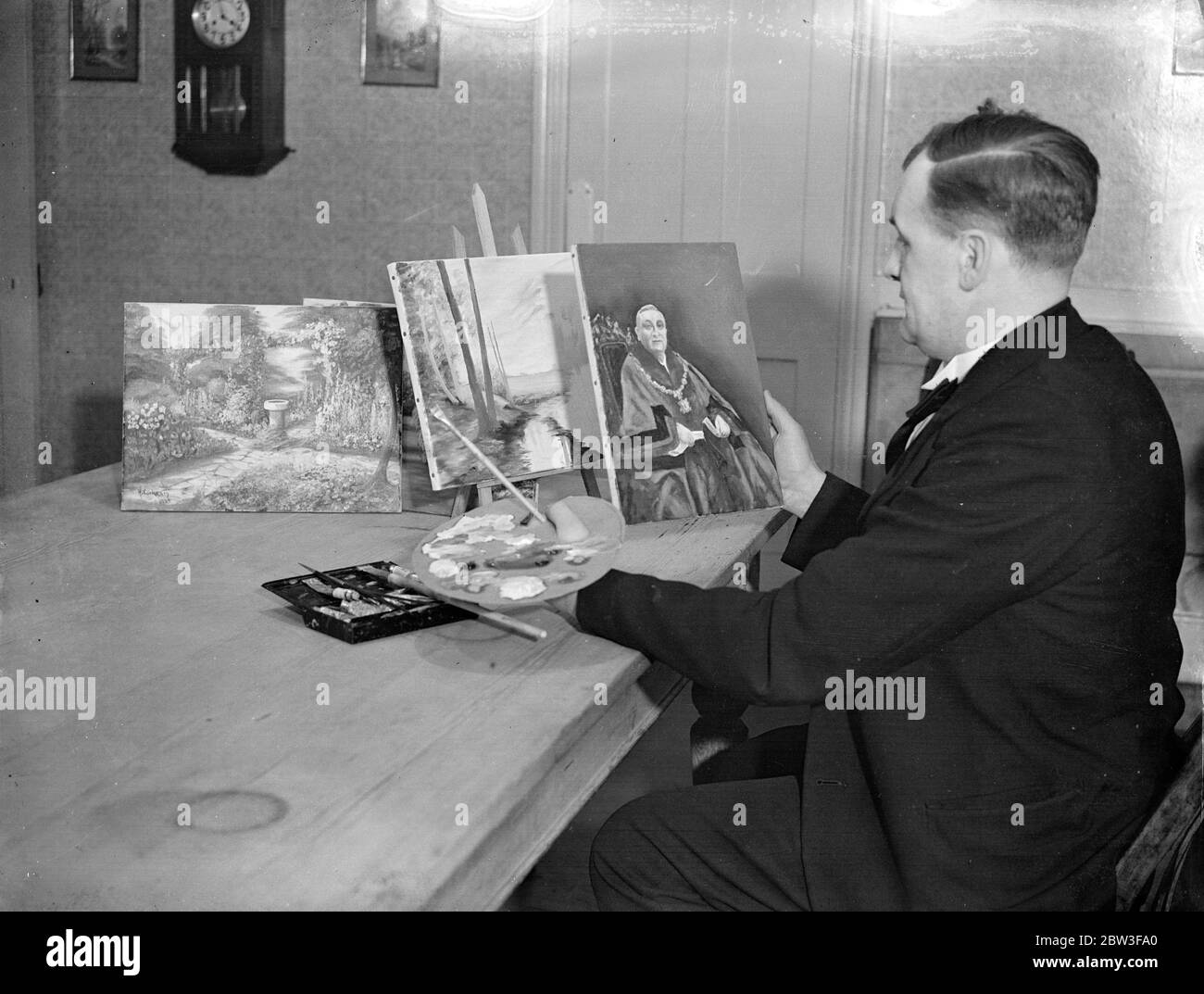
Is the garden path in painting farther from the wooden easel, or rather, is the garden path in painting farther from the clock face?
the clock face

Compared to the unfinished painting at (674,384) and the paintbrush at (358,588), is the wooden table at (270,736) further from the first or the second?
the unfinished painting at (674,384)

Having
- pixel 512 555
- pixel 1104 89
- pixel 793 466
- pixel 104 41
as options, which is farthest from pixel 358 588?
pixel 104 41

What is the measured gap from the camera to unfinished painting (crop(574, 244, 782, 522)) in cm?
191

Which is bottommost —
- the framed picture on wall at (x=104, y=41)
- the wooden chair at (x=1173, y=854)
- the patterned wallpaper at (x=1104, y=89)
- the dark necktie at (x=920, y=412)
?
the wooden chair at (x=1173, y=854)

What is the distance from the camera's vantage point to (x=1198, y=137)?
9.74 feet

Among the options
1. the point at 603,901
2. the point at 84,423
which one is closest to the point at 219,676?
the point at 603,901

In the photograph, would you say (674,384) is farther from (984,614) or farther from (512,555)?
(984,614)

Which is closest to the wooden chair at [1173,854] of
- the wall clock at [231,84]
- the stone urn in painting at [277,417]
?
the stone urn in painting at [277,417]

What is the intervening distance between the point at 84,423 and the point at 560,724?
11.0 ft

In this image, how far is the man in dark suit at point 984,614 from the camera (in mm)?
1296

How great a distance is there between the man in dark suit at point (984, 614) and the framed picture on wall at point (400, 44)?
2.45m

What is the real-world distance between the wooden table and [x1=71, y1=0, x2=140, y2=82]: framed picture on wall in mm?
2561

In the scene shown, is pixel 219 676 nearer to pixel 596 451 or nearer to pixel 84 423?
pixel 596 451

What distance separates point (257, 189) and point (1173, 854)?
330 cm
